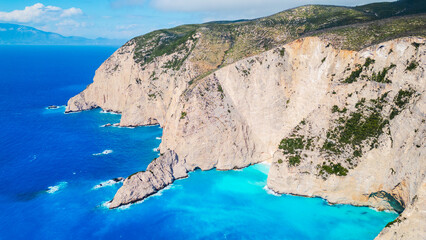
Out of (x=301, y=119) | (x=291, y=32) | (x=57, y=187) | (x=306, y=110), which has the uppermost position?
(x=291, y=32)

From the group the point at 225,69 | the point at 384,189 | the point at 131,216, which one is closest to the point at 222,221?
the point at 131,216

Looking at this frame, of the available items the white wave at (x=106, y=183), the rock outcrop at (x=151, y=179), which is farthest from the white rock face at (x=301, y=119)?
the white wave at (x=106, y=183)

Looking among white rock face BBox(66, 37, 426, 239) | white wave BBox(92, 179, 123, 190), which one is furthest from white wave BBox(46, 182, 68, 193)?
white rock face BBox(66, 37, 426, 239)

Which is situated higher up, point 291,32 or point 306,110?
point 291,32

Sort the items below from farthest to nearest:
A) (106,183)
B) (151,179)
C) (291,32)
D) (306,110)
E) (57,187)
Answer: (291,32)
(306,110)
(106,183)
(57,187)
(151,179)

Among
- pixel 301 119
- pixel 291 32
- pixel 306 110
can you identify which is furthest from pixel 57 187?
pixel 291 32

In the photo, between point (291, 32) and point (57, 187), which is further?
point (291, 32)

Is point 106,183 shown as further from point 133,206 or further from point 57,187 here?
point 133,206
